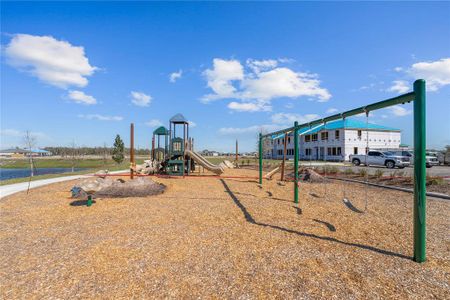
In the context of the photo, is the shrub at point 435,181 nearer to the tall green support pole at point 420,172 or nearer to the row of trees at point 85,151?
the tall green support pole at point 420,172

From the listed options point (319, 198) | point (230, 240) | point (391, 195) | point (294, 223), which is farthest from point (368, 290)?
point (391, 195)

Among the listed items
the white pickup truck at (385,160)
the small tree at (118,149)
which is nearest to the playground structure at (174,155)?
the white pickup truck at (385,160)

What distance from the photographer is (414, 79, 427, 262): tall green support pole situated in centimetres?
340

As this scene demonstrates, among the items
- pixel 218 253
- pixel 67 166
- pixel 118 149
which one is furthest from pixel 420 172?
pixel 67 166

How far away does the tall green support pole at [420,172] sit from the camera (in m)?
3.40

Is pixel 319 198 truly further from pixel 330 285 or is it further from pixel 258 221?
pixel 330 285

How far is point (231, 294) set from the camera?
8.57ft

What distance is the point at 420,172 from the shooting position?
343 centimetres

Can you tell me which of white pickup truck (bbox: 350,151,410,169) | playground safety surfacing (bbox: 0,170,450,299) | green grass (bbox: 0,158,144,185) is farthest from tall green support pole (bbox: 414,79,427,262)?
white pickup truck (bbox: 350,151,410,169)

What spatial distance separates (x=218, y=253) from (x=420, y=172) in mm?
3100

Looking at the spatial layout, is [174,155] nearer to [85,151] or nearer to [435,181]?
[435,181]

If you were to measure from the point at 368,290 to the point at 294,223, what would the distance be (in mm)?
2545

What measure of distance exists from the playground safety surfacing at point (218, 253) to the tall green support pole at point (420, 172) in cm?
26

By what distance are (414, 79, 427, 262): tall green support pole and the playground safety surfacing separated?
0.85 ft
